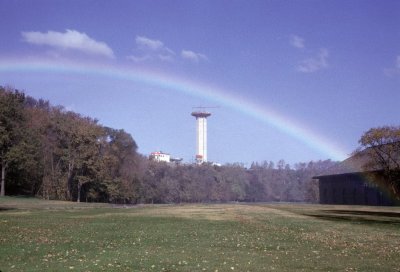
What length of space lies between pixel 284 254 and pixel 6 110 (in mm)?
59469

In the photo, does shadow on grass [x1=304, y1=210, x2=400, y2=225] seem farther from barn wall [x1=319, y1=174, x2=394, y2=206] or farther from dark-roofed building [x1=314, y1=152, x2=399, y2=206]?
barn wall [x1=319, y1=174, x2=394, y2=206]

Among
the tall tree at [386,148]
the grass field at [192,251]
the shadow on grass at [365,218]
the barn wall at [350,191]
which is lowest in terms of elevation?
the shadow on grass at [365,218]

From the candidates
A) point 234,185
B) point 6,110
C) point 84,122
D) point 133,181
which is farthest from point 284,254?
point 234,185

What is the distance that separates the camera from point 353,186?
101000mm

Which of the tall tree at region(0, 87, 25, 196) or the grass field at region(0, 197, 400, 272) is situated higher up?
the tall tree at region(0, 87, 25, 196)

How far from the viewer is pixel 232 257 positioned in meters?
14.4

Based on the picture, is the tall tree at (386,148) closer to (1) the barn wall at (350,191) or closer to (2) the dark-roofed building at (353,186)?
(2) the dark-roofed building at (353,186)

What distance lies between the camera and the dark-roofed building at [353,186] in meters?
87.1

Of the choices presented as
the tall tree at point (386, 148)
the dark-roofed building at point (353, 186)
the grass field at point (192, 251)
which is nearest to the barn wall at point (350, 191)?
the dark-roofed building at point (353, 186)

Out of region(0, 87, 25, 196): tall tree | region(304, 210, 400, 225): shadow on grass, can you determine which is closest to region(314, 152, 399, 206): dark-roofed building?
region(304, 210, 400, 225): shadow on grass

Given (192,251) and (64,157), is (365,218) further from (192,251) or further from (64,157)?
(64,157)

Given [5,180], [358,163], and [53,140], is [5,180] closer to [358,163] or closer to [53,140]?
[53,140]

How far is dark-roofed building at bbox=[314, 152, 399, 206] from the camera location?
8707 cm

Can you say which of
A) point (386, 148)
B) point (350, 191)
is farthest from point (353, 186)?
point (386, 148)
